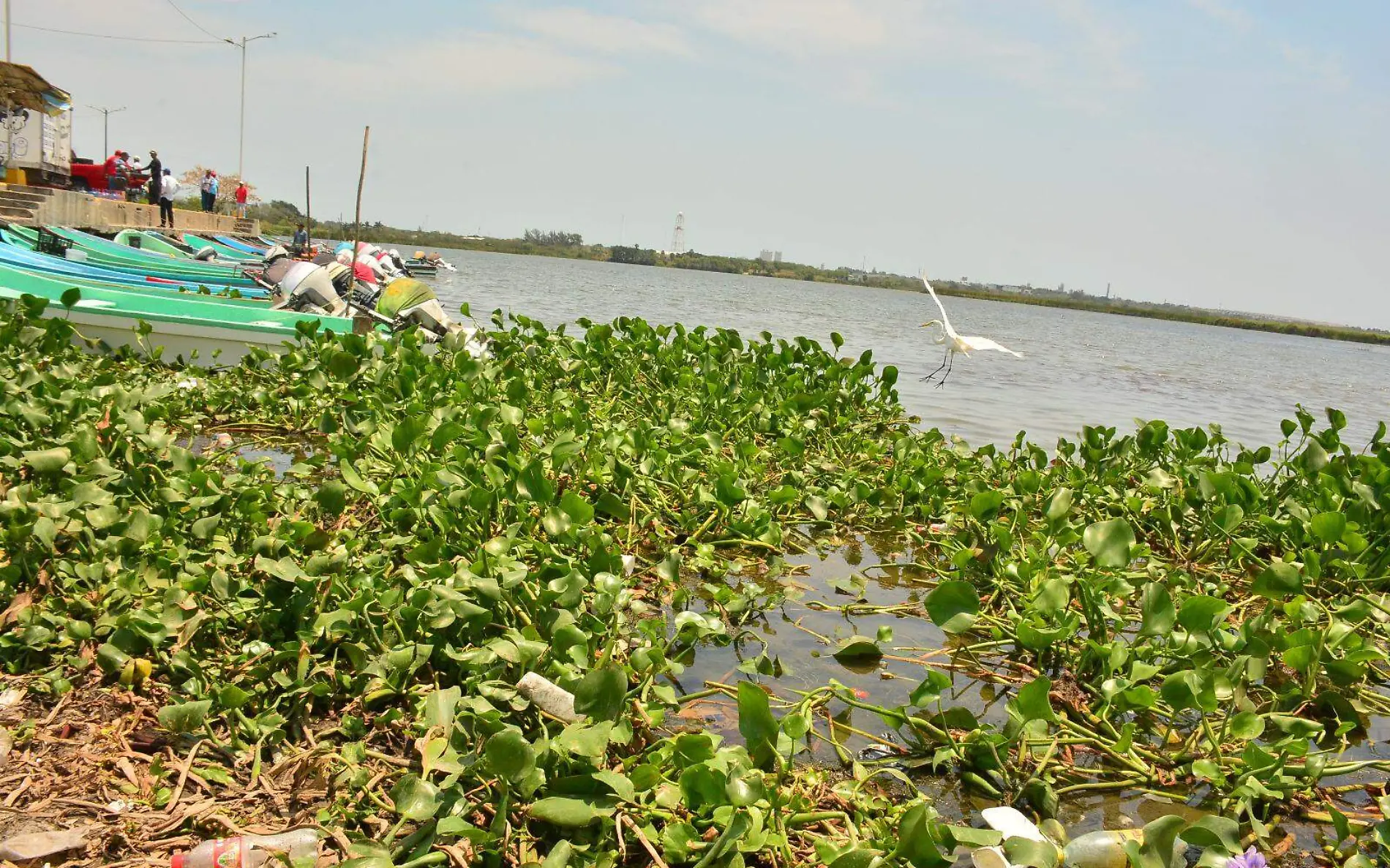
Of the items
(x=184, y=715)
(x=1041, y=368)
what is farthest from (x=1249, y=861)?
(x=1041, y=368)

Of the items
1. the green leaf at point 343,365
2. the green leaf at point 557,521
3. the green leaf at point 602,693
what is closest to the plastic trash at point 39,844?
the green leaf at point 602,693

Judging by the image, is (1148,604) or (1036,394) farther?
(1036,394)

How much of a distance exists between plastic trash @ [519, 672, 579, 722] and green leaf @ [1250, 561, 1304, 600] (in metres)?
2.25

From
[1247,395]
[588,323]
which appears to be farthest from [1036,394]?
[588,323]

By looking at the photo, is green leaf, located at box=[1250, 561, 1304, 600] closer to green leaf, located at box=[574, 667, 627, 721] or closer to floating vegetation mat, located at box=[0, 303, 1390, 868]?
floating vegetation mat, located at box=[0, 303, 1390, 868]

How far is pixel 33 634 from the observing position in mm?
2311

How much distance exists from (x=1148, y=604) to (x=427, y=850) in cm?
203

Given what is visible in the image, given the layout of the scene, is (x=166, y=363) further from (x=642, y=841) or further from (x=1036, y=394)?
(x=1036, y=394)

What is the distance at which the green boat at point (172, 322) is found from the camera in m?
6.95

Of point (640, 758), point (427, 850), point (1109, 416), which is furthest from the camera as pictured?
point (1109, 416)

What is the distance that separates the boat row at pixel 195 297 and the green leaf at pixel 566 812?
15.8ft

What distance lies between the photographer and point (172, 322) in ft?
23.3

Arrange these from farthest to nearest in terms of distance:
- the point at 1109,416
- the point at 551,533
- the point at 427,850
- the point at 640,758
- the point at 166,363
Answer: the point at 1109,416, the point at 166,363, the point at 551,533, the point at 640,758, the point at 427,850

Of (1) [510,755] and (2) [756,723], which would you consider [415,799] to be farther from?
(2) [756,723]
